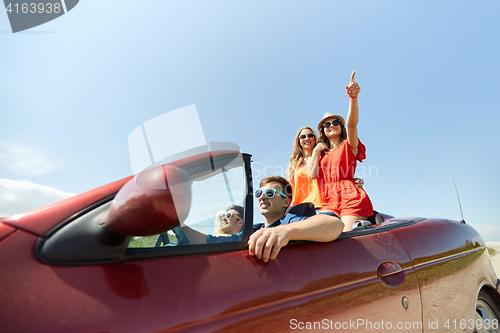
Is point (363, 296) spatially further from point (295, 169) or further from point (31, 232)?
point (295, 169)

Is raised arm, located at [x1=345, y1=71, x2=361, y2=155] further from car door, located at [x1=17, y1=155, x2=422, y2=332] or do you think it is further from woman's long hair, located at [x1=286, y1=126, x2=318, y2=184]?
car door, located at [x1=17, y1=155, x2=422, y2=332]

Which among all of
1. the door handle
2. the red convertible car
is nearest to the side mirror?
the red convertible car

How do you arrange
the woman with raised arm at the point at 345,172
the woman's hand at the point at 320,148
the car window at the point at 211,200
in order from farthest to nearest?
the woman's hand at the point at 320,148
the woman with raised arm at the point at 345,172
the car window at the point at 211,200

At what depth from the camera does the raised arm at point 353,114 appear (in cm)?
304

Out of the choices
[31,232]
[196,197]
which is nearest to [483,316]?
[196,197]

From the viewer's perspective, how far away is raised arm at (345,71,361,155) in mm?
3041

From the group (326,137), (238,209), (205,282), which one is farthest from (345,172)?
(205,282)

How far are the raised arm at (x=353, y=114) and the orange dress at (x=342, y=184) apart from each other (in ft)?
0.27

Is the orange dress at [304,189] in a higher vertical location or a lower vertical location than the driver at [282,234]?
lower

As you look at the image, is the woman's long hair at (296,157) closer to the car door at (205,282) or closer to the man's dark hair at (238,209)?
the car door at (205,282)

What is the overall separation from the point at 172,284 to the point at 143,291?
89 mm

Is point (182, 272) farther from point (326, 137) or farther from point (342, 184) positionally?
point (326, 137)

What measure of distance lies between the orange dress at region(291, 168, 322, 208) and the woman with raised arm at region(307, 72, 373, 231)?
0.08 metres

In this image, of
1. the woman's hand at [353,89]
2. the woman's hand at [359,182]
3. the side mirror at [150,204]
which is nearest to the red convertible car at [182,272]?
the side mirror at [150,204]
